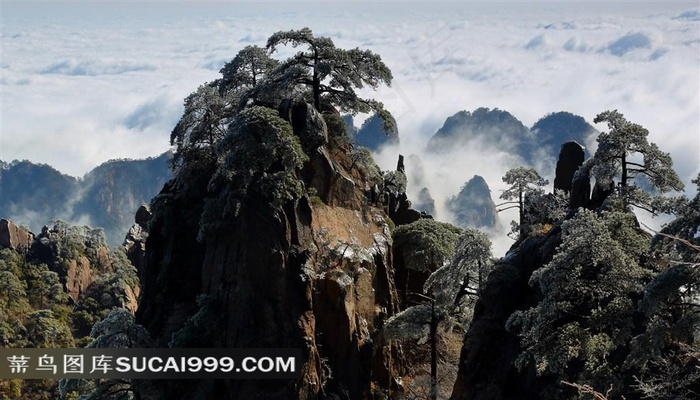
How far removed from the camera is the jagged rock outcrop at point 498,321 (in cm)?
3025

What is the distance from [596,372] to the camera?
23.5 meters

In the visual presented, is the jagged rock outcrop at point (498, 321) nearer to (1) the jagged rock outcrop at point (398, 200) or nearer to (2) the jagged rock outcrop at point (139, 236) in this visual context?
(1) the jagged rock outcrop at point (398, 200)

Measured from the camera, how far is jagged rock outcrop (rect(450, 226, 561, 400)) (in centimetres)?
3025

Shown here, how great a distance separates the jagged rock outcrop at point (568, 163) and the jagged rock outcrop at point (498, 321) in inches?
482

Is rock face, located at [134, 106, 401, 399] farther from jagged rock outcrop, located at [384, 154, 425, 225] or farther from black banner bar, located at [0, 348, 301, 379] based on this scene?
jagged rock outcrop, located at [384, 154, 425, 225]

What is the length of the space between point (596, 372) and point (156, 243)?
100 feet

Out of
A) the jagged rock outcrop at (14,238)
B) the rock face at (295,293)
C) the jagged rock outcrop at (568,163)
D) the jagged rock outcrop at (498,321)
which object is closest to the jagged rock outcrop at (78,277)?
Result: the jagged rock outcrop at (14,238)

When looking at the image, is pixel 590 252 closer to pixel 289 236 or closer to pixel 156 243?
pixel 289 236

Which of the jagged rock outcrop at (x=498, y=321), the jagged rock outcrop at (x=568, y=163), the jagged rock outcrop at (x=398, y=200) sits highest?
the jagged rock outcrop at (x=398, y=200)

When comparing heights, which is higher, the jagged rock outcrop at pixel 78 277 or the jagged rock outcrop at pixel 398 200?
the jagged rock outcrop at pixel 78 277

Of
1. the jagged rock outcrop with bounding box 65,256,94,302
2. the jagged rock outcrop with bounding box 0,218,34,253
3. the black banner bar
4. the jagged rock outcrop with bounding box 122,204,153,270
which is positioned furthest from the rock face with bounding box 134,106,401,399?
the jagged rock outcrop with bounding box 0,218,34,253

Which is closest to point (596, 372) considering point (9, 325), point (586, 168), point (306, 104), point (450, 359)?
point (586, 168)

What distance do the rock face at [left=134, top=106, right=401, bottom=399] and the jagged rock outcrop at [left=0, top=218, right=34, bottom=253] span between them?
5754 centimetres

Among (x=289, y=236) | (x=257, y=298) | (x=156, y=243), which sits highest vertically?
(x=156, y=243)
